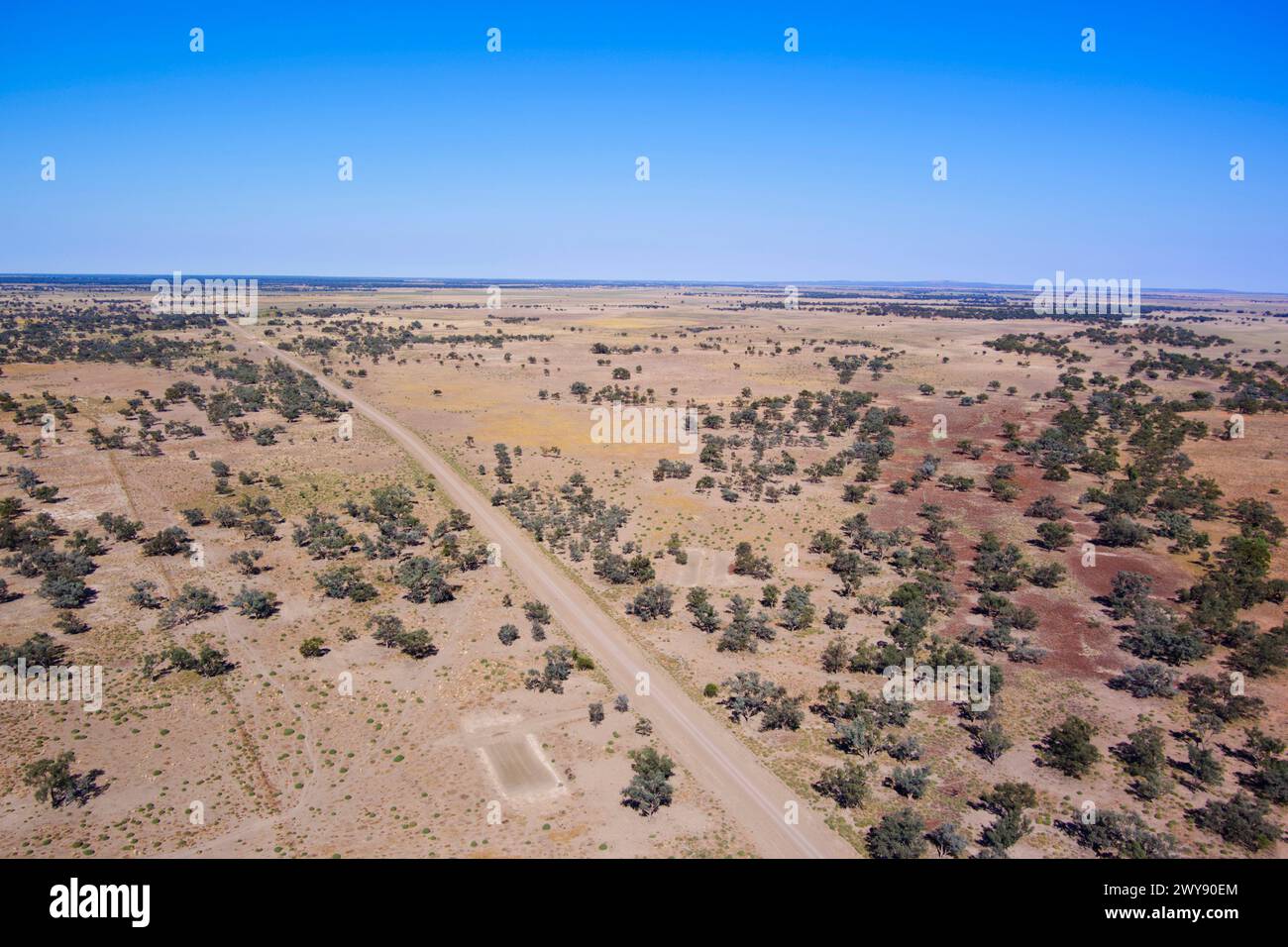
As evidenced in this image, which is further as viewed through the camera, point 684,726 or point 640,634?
point 640,634

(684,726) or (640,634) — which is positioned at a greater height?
(640,634)

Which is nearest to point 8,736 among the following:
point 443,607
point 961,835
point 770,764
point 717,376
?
point 443,607

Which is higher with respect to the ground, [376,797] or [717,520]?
[717,520]

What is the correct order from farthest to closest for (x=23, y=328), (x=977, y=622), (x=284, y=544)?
(x=23, y=328), (x=284, y=544), (x=977, y=622)

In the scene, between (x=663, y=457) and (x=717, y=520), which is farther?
(x=663, y=457)

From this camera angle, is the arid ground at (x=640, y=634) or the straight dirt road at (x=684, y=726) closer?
the straight dirt road at (x=684, y=726)

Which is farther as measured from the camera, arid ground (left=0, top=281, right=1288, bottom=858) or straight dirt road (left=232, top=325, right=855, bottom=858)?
arid ground (left=0, top=281, right=1288, bottom=858)

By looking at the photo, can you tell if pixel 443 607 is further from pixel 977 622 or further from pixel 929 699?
pixel 977 622

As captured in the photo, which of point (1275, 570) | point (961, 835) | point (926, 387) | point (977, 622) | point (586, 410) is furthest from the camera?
point (926, 387)
